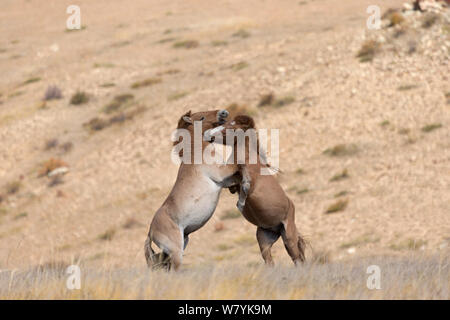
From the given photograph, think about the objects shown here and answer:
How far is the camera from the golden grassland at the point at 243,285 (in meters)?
6.00

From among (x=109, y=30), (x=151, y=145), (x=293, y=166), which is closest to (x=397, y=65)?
(x=293, y=166)

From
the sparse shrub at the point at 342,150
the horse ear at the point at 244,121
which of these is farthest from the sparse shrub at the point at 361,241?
the horse ear at the point at 244,121

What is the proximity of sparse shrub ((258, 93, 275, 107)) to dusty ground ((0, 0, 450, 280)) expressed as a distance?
29cm

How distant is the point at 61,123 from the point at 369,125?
44.4 feet

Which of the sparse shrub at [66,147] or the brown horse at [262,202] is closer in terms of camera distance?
the brown horse at [262,202]

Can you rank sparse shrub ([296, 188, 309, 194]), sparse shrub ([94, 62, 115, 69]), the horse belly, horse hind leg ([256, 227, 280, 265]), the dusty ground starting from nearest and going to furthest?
1. the horse belly
2. horse hind leg ([256, 227, 280, 265])
3. the dusty ground
4. sparse shrub ([296, 188, 309, 194])
5. sparse shrub ([94, 62, 115, 69])

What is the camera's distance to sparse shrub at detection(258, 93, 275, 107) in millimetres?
27672

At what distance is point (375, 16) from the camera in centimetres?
3422

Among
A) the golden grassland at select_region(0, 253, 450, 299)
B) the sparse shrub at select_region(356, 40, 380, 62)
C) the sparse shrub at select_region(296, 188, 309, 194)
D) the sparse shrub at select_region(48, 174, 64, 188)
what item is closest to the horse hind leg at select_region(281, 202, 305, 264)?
the golden grassland at select_region(0, 253, 450, 299)

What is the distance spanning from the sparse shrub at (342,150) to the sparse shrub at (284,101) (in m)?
3.67

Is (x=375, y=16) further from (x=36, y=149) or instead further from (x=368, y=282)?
Answer: (x=368, y=282)

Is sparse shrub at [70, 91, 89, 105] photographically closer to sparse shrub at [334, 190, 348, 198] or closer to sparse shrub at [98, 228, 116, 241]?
sparse shrub at [98, 228, 116, 241]

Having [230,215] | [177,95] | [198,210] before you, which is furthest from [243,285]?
[177,95]

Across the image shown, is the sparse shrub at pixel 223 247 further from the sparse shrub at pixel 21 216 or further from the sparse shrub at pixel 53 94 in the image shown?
the sparse shrub at pixel 53 94
